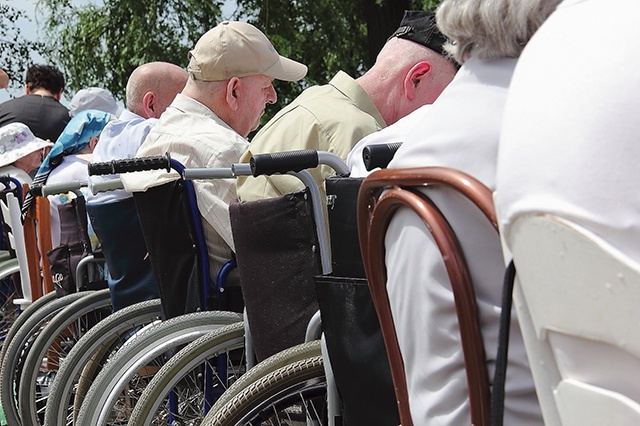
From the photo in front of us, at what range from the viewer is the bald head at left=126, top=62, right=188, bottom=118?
19.9 feet

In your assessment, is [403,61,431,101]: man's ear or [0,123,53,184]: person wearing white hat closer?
[403,61,431,101]: man's ear

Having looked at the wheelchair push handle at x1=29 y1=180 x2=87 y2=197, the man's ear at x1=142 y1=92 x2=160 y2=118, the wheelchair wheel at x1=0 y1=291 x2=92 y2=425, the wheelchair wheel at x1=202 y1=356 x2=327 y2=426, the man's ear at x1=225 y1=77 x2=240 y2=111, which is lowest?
the wheelchair wheel at x1=0 y1=291 x2=92 y2=425

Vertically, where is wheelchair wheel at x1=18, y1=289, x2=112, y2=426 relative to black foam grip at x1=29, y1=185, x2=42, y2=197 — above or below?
below

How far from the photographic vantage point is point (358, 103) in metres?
3.63

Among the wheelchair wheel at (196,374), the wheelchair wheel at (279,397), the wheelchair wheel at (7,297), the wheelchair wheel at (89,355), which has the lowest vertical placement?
the wheelchair wheel at (7,297)

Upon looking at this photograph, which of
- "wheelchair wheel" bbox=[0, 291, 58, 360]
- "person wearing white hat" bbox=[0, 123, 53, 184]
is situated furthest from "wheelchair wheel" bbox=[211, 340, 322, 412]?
"person wearing white hat" bbox=[0, 123, 53, 184]

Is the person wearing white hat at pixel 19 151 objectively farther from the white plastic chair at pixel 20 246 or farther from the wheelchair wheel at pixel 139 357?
the wheelchair wheel at pixel 139 357

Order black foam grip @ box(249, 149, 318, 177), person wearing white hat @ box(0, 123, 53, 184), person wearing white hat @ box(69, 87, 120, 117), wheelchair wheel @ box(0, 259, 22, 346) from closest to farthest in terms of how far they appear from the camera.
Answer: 1. black foam grip @ box(249, 149, 318, 177)
2. wheelchair wheel @ box(0, 259, 22, 346)
3. person wearing white hat @ box(0, 123, 53, 184)
4. person wearing white hat @ box(69, 87, 120, 117)

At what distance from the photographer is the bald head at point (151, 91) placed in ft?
19.9

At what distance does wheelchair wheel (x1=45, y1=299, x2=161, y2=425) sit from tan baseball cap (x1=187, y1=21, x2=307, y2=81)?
91cm

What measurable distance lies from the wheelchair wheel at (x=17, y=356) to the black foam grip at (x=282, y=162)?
314 cm

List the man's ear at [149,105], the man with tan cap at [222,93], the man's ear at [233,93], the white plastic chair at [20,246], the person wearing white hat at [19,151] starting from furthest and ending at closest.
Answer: the person wearing white hat at [19,151]
the white plastic chair at [20,246]
the man's ear at [149,105]
the man's ear at [233,93]
the man with tan cap at [222,93]

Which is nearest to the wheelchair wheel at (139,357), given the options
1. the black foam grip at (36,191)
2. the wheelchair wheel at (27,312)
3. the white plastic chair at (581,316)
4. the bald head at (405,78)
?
the bald head at (405,78)

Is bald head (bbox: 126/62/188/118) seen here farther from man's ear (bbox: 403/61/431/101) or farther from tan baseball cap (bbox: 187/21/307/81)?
man's ear (bbox: 403/61/431/101)
